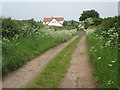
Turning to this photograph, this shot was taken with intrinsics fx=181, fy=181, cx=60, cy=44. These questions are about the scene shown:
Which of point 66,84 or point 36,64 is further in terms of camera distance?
point 36,64

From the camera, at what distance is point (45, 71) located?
659 cm

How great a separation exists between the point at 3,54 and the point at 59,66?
89.4 inches

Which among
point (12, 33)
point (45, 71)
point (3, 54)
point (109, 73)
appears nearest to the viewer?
point (109, 73)

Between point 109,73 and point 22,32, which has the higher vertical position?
point 22,32

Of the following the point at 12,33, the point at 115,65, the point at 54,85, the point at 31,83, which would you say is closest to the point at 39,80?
the point at 31,83

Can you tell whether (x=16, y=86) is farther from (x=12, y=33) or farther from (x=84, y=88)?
(x=12, y=33)

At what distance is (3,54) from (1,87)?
2111 millimetres

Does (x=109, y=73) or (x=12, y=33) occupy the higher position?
(x=12, y=33)

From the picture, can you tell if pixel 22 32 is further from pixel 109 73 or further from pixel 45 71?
pixel 109 73

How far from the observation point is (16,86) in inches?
208

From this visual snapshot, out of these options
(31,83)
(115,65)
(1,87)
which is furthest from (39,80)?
(115,65)

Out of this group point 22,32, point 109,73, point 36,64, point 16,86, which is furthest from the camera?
point 22,32

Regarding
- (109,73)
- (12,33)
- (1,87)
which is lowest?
(1,87)

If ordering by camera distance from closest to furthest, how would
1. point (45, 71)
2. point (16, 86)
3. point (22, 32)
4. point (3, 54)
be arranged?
point (16, 86) → point (45, 71) → point (3, 54) → point (22, 32)
